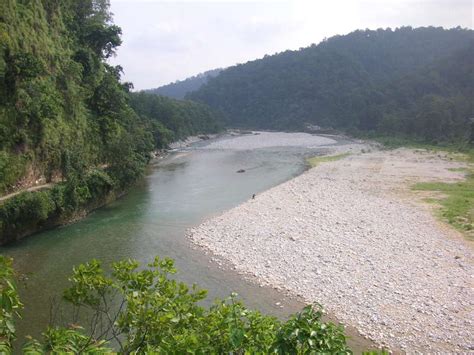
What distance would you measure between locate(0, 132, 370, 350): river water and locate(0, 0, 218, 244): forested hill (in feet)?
5.53

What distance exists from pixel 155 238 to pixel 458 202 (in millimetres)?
21691

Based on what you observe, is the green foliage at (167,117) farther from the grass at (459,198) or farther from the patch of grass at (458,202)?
the grass at (459,198)

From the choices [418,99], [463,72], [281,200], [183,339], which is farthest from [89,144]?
[463,72]

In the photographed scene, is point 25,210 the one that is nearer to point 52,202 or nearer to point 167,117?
point 52,202

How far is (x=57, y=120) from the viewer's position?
29109mm

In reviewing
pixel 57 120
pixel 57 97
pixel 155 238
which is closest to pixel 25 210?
pixel 155 238

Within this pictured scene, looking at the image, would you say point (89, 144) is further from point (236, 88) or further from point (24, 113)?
point (236, 88)

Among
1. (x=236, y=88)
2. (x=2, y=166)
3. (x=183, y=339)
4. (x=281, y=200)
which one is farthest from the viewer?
(x=236, y=88)

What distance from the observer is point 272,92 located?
14875 centimetres

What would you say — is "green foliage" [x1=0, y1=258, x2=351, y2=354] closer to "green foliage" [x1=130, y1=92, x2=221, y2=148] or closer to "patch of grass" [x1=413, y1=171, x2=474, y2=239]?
"patch of grass" [x1=413, y1=171, x2=474, y2=239]

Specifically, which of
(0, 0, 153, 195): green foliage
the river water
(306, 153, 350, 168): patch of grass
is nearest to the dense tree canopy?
(0, 0, 153, 195): green foliage

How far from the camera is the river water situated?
1652 cm

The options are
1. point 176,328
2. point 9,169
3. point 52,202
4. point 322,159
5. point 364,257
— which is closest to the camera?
point 176,328

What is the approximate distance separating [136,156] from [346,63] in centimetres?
12376
